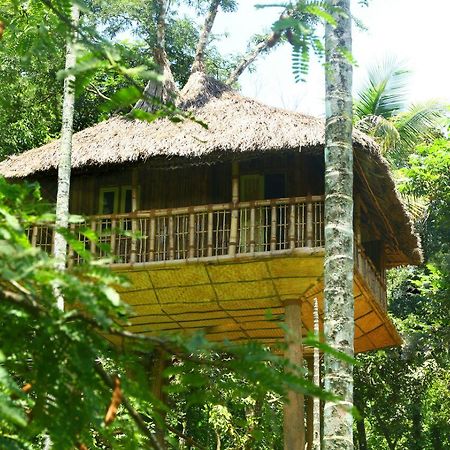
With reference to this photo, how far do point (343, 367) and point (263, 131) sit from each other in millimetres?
4251

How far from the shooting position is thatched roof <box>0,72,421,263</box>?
9836 millimetres

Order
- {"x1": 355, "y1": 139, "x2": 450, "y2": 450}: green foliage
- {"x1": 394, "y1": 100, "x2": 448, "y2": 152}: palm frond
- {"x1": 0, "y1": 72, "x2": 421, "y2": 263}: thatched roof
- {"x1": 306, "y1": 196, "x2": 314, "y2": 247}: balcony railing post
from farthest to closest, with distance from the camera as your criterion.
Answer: {"x1": 394, "y1": 100, "x2": 448, "y2": 152}: palm frond → {"x1": 355, "y1": 139, "x2": 450, "y2": 450}: green foliage → {"x1": 0, "y1": 72, "x2": 421, "y2": 263}: thatched roof → {"x1": 306, "y1": 196, "x2": 314, "y2": 247}: balcony railing post

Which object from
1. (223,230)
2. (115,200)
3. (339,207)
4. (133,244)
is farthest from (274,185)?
(339,207)

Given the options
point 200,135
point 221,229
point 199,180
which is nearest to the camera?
point 221,229

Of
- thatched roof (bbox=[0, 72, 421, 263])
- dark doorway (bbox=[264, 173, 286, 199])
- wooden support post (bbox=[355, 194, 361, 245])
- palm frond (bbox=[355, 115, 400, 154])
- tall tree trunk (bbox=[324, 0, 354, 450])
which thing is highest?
palm frond (bbox=[355, 115, 400, 154])

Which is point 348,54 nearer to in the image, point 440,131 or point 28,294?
point 28,294

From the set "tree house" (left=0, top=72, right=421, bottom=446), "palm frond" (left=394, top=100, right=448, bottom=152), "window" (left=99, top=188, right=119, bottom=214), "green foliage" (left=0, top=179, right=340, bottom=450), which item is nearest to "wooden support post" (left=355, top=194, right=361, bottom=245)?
"tree house" (left=0, top=72, right=421, bottom=446)

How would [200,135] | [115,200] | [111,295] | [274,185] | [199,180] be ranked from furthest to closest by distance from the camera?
1. [115,200]
2. [199,180]
3. [274,185]
4. [200,135]
5. [111,295]

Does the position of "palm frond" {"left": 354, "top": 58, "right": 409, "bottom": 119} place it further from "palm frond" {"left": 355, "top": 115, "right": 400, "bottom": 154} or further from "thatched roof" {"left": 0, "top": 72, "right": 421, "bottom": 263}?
"thatched roof" {"left": 0, "top": 72, "right": 421, "bottom": 263}

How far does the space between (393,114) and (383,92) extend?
0.50 m

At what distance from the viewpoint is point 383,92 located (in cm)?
1920

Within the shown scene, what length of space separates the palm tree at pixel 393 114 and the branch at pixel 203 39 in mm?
3462

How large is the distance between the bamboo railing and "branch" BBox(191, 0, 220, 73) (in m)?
4.04

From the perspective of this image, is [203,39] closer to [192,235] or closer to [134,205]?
[134,205]
